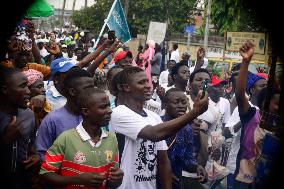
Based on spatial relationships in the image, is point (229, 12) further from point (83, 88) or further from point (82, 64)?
point (83, 88)

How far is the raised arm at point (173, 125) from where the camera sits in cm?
321

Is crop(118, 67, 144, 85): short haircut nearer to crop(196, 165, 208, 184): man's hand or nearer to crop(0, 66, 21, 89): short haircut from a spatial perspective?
crop(0, 66, 21, 89): short haircut

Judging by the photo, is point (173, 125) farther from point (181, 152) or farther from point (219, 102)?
point (219, 102)

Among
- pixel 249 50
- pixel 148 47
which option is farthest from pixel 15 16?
pixel 148 47

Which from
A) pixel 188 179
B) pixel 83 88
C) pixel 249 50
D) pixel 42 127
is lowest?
pixel 188 179

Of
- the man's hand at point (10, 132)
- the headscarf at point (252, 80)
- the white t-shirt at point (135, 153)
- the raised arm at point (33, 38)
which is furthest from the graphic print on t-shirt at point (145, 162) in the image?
the raised arm at point (33, 38)

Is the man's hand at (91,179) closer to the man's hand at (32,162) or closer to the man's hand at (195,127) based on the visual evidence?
the man's hand at (32,162)

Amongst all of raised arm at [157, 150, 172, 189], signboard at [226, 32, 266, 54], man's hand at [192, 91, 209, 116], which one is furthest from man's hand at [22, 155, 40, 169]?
signboard at [226, 32, 266, 54]

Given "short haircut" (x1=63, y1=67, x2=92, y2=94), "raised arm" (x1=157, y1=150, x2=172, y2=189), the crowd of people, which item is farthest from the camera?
"short haircut" (x1=63, y1=67, x2=92, y2=94)

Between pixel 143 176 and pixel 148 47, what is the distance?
9033mm

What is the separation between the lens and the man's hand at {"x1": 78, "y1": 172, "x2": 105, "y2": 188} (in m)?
2.96

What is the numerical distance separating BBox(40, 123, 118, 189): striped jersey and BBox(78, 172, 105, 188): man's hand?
82 millimetres

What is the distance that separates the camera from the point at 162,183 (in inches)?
145

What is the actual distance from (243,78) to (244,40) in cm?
207
